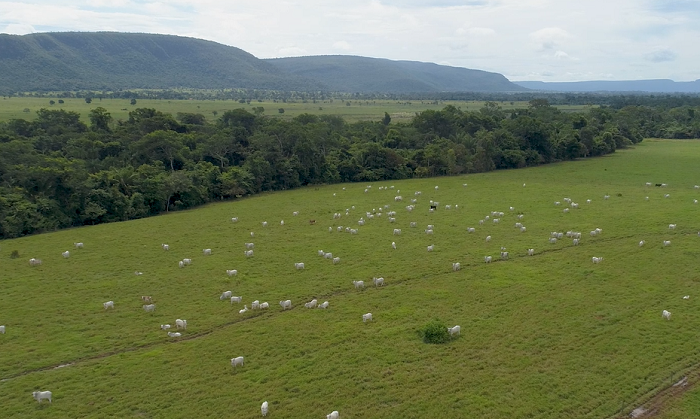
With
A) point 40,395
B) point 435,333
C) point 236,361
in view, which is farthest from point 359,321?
point 40,395

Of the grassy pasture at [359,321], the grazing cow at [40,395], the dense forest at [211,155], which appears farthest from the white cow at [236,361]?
the dense forest at [211,155]

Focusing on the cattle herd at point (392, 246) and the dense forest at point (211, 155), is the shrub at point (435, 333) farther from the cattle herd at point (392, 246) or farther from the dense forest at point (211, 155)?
the dense forest at point (211, 155)

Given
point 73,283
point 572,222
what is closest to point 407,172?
point 572,222

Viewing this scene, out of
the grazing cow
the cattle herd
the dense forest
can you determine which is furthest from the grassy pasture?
the dense forest

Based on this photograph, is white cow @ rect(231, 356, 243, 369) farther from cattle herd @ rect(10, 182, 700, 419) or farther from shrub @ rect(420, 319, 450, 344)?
shrub @ rect(420, 319, 450, 344)

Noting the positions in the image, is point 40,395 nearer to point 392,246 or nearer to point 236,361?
point 236,361

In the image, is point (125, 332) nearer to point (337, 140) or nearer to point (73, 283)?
point (73, 283)
